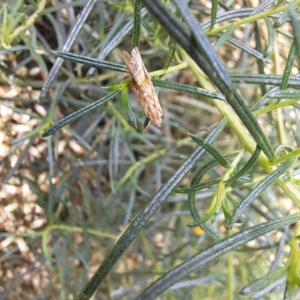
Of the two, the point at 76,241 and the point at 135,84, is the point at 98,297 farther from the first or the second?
the point at 135,84

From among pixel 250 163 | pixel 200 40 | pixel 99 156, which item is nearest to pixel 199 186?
pixel 250 163

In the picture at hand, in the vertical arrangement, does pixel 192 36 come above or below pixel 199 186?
above

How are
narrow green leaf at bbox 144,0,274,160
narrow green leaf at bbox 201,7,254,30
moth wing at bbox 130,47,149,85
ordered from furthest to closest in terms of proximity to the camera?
1. narrow green leaf at bbox 201,7,254,30
2. moth wing at bbox 130,47,149,85
3. narrow green leaf at bbox 144,0,274,160

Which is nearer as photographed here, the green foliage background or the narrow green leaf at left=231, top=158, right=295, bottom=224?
the narrow green leaf at left=231, top=158, right=295, bottom=224

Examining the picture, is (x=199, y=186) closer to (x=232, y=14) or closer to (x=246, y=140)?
(x=246, y=140)

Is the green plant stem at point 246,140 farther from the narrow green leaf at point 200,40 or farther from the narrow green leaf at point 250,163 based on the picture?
the narrow green leaf at point 200,40

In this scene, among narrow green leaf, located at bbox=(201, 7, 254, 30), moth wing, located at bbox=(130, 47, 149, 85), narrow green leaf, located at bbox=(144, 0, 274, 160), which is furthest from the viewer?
narrow green leaf, located at bbox=(201, 7, 254, 30)

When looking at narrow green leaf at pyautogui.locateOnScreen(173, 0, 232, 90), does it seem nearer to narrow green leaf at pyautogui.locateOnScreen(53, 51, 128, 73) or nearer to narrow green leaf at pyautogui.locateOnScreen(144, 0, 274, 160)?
narrow green leaf at pyautogui.locateOnScreen(144, 0, 274, 160)

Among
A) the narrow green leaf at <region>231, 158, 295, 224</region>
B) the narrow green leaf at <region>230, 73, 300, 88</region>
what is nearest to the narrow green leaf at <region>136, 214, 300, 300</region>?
the narrow green leaf at <region>231, 158, 295, 224</region>
